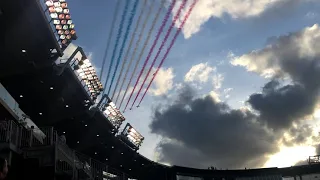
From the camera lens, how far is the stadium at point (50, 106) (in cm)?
2502

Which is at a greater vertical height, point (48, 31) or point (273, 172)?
point (48, 31)

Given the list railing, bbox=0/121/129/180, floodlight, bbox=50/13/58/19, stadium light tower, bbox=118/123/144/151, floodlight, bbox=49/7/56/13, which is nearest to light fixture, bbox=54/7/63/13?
floodlight, bbox=49/7/56/13

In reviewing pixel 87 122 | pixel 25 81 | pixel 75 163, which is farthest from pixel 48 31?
pixel 87 122

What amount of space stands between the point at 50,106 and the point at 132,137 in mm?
25476

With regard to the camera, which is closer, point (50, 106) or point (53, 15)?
point (53, 15)

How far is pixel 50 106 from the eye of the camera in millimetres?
43688

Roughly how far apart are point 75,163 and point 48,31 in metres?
10.6

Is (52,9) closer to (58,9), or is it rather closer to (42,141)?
(58,9)

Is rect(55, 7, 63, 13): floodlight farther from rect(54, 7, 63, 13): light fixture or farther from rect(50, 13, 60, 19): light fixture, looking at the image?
rect(50, 13, 60, 19): light fixture

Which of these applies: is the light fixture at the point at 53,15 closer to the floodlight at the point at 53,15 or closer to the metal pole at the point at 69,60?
the floodlight at the point at 53,15

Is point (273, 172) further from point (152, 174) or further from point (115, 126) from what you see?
point (115, 126)

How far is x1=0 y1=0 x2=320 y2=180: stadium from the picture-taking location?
25.0 metres

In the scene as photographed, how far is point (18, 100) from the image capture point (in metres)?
40.4

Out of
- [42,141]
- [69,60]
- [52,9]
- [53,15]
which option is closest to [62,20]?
[53,15]
